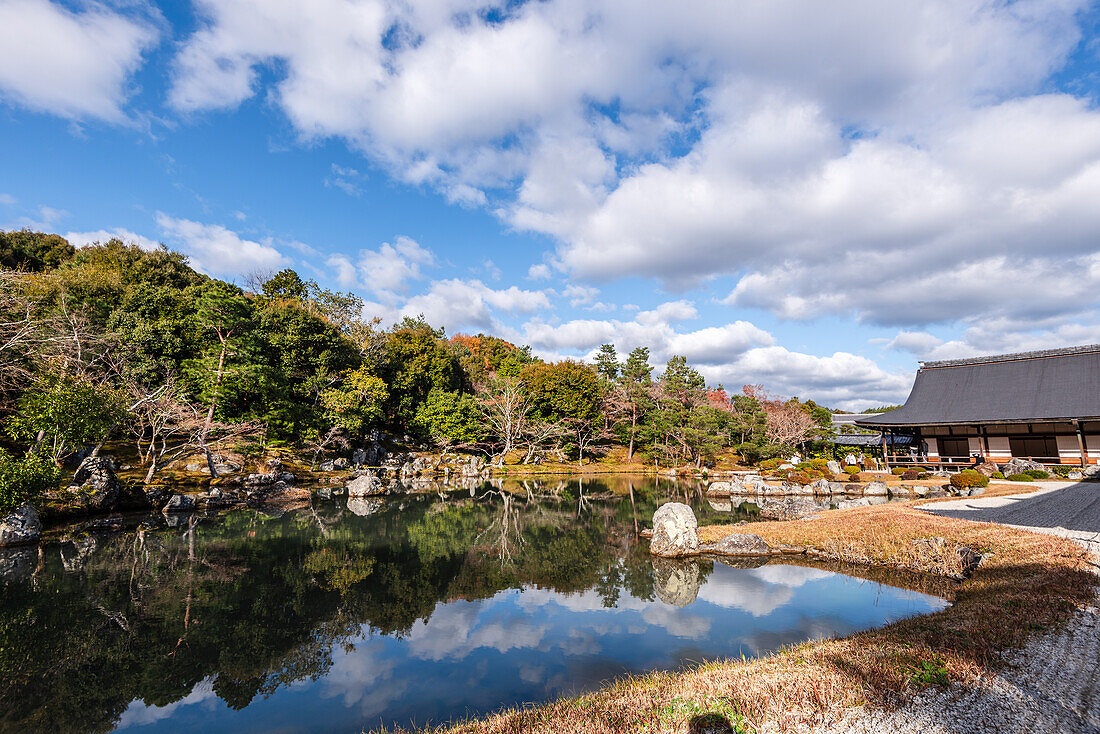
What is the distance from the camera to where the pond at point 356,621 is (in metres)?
6.80

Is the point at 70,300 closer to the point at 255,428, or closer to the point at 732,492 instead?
the point at 255,428

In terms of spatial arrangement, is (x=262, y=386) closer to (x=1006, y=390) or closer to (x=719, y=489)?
(x=719, y=489)

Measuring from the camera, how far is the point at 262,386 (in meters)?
28.9

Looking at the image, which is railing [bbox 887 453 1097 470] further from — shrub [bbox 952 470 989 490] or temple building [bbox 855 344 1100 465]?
shrub [bbox 952 470 989 490]

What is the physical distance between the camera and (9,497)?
1468 centimetres

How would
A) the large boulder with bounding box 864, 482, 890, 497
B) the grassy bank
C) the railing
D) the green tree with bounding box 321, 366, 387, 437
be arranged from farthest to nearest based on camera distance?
the green tree with bounding box 321, 366, 387, 437, the railing, the large boulder with bounding box 864, 482, 890, 497, the grassy bank

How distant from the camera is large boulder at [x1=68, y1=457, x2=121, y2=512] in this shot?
1862cm

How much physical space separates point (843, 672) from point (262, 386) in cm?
3198

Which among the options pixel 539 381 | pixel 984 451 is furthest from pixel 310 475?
pixel 984 451

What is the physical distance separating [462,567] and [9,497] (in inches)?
584

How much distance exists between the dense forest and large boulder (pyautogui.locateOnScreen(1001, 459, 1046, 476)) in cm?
1441

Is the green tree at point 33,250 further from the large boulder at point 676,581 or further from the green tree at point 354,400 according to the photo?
the large boulder at point 676,581

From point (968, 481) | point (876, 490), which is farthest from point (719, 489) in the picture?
point (968, 481)

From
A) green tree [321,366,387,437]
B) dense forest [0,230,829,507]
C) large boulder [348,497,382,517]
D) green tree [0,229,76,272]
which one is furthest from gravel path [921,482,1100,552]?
green tree [0,229,76,272]
